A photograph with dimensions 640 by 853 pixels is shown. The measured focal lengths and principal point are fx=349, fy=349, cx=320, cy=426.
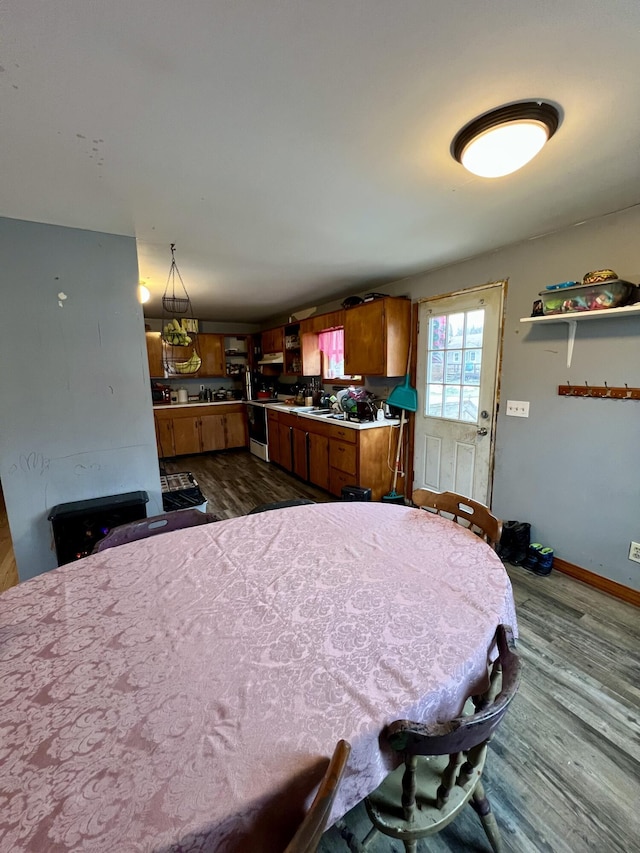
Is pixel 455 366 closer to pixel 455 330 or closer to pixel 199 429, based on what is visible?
pixel 455 330

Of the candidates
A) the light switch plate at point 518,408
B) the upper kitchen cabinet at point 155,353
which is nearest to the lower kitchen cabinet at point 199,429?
the upper kitchen cabinet at point 155,353

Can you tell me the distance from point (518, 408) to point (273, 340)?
389cm

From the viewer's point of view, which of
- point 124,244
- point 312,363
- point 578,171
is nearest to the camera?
point 578,171

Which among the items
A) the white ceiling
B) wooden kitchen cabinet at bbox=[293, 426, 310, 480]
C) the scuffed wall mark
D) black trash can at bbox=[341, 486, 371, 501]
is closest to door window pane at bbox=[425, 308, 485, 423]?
the white ceiling

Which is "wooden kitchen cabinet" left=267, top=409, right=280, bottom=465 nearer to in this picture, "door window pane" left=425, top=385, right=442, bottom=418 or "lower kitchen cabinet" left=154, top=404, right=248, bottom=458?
"lower kitchen cabinet" left=154, top=404, right=248, bottom=458

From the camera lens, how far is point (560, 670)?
5.38 ft

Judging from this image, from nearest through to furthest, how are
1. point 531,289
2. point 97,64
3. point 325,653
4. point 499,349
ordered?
1. point 325,653
2. point 97,64
3. point 531,289
4. point 499,349

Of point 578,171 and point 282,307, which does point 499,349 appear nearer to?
point 578,171

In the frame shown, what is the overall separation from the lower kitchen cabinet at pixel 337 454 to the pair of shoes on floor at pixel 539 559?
1.39m

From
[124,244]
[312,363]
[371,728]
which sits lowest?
[371,728]

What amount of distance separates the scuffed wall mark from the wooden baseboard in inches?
133

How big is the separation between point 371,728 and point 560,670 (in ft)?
4.97

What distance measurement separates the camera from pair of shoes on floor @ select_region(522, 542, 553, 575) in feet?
7.81

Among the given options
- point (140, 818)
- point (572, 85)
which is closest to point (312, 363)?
point (572, 85)
